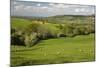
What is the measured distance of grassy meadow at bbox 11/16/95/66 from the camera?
2.32 m

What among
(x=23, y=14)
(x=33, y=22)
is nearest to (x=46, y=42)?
(x=33, y=22)

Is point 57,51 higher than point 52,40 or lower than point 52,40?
lower

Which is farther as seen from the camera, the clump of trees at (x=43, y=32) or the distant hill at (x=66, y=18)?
the distant hill at (x=66, y=18)

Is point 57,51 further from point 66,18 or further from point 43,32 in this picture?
point 66,18

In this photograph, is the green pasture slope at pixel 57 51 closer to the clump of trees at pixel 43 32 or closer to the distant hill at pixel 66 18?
the clump of trees at pixel 43 32

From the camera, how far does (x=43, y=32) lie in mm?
2422

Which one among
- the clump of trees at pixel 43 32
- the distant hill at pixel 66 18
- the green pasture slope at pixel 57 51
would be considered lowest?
the green pasture slope at pixel 57 51

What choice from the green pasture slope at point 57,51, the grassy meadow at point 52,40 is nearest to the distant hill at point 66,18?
the grassy meadow at point 52,40

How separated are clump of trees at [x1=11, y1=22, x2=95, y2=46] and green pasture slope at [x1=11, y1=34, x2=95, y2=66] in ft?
0.18

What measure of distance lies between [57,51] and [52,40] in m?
0.16

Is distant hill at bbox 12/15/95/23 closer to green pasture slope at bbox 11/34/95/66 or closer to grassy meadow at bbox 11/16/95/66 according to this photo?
grassy meadow at bbox 11/16/95/66

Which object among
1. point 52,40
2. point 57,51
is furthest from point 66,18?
point 57,51

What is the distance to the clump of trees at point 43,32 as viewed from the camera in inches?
91.4
